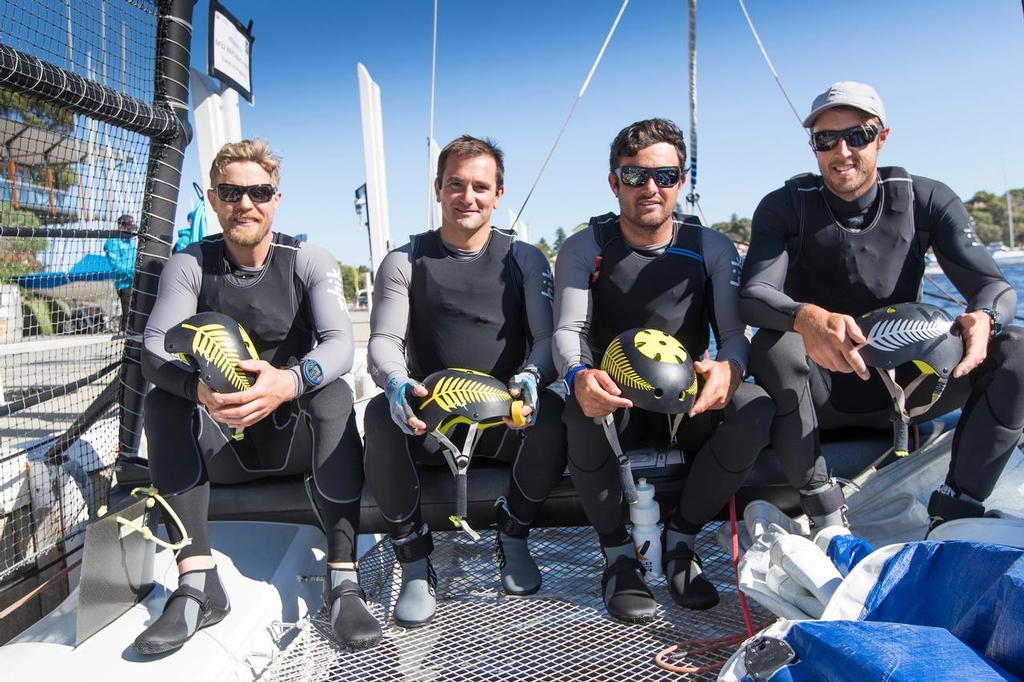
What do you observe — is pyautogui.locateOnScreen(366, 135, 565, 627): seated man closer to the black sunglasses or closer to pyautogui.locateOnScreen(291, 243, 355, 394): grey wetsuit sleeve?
pyautogui.locateOnScreen(291, 243, 355, 394): grey wetsuit sleeve

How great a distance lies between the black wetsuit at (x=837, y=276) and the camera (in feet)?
7.52

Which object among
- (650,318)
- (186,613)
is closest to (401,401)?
(186,613)

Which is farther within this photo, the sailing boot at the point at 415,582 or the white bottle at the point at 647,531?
the white bottle at the point at 647,531

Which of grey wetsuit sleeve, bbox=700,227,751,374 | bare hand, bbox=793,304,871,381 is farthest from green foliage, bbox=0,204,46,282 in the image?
bare hand, bbox=793,304,871,381

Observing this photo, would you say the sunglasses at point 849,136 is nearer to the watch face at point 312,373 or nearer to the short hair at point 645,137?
Result: the short hair at point 645,137

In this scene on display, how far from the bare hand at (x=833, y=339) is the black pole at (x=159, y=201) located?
2485mm

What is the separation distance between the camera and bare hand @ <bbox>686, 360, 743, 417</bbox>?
2.17 metres

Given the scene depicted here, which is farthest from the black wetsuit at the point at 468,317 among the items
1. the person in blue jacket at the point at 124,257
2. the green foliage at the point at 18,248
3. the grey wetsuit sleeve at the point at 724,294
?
the green foliage at the point at 18,248

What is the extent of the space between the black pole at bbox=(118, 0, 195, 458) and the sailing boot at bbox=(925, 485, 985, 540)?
2.90 m

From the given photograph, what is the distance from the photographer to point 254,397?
2160mm

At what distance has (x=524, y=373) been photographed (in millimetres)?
2312

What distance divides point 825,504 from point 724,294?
772mm

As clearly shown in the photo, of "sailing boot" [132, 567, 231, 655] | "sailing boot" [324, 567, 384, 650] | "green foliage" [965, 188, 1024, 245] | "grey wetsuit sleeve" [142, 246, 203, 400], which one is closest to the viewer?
"sailing boot" [132, 567, 231, 655]

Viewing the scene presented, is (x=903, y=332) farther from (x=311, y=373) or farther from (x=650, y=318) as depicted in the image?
(x=311, y=373)
